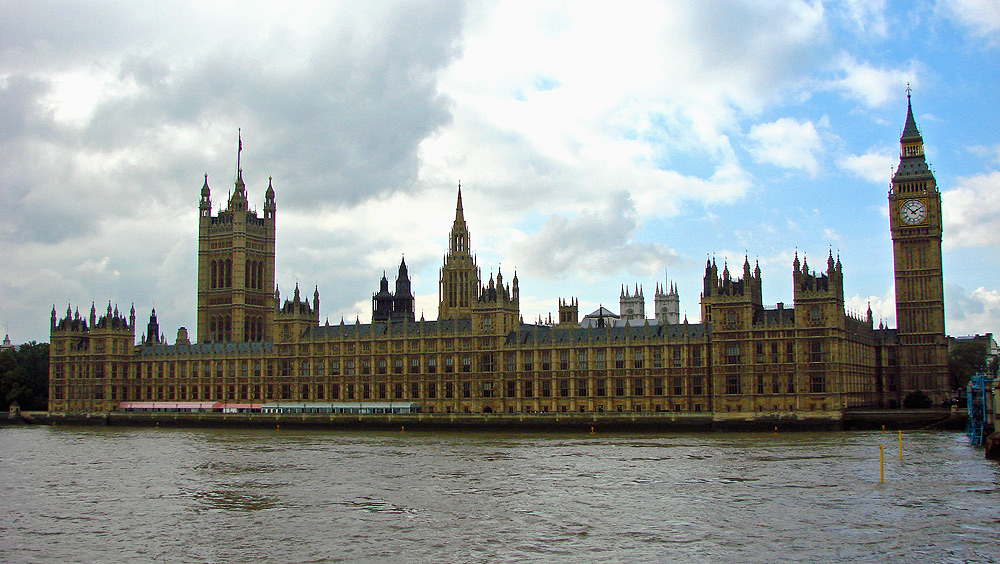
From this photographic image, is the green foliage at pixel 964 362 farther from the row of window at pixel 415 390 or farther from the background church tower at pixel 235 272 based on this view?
the background church tower at pixel 235 272

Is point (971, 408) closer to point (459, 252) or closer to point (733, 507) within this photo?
point (733, 507)

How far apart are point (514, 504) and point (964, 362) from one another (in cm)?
11545

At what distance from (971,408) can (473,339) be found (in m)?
63.2

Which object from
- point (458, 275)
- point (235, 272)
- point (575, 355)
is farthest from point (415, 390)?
point (235, 272)

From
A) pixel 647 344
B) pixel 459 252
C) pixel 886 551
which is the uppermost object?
pixel 459 252

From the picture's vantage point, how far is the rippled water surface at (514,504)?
39250mm

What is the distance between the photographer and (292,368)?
143250mm

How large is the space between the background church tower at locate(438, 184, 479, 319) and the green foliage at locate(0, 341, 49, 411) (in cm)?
6645

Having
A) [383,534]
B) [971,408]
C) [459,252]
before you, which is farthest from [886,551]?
[459,252]

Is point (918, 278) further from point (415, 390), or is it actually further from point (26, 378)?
point (26, 378)

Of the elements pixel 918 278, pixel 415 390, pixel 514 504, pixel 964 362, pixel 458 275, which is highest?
pixel 458 275

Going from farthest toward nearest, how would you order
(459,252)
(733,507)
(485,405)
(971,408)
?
(459,252)
(485,405)
(971,408)
(733,507)

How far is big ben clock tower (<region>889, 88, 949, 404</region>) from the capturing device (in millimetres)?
121125

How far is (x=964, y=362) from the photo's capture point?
14500cm
